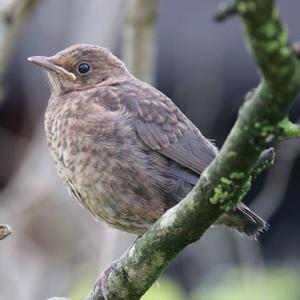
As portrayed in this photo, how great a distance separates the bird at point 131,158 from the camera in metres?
4.14

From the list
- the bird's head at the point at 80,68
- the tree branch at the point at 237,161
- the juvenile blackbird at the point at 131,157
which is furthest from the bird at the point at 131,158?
the tree branch at the point at 237,161

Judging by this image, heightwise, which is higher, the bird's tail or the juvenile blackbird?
the juvenile blackbird

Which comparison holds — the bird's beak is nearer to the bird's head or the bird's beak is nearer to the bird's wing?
the bird's head

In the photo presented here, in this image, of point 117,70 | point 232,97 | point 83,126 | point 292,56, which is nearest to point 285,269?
point 232,97

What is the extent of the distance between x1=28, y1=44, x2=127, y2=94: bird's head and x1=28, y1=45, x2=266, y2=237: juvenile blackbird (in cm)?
34

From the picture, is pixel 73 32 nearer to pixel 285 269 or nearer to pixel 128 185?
pixel 285 269

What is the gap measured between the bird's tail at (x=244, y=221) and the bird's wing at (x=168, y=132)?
0.24m

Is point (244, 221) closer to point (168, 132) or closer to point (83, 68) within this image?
point (168, 132)

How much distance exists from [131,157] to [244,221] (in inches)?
22.4

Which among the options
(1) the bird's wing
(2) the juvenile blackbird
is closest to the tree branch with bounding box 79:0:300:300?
(2) the juvenile blackbird

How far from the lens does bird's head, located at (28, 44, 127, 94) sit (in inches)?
189

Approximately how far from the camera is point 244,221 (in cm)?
409

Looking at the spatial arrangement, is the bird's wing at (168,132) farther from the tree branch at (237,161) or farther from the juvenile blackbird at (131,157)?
the tree branch at (237,161)

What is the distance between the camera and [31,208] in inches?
276
